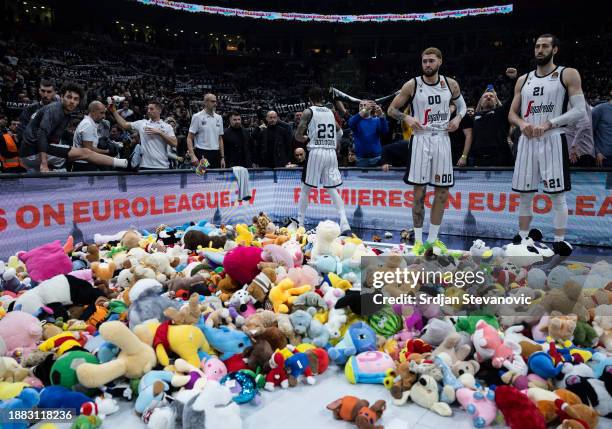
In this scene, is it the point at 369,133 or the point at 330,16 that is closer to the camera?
the point at 369,133

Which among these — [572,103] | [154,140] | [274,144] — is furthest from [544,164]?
[154,140]

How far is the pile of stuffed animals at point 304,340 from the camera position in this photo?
5.48 ft

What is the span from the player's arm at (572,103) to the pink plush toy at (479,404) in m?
2.72

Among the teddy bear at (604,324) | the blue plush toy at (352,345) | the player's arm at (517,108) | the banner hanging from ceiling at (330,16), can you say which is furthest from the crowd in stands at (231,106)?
the blue plush toy at (352,345)

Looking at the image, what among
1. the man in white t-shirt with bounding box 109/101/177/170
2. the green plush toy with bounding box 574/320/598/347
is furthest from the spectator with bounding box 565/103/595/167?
the man in white t-shirt with bounding box 109/101/177/170

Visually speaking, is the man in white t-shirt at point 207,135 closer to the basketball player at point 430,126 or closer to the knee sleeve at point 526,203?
the basketball player at point 430,126

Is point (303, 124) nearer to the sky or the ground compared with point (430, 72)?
nearer to the ground

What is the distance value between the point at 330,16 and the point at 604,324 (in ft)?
90.3

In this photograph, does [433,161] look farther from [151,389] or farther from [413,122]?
[151,389]

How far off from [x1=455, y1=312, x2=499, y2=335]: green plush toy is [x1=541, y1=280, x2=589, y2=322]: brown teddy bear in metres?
0.27

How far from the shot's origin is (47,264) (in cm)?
311

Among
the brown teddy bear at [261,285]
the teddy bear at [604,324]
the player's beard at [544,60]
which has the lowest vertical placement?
the teddy bear at [604,324]

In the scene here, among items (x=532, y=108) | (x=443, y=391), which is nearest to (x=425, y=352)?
(x=443, y=391)

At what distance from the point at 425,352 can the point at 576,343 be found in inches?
32.4
